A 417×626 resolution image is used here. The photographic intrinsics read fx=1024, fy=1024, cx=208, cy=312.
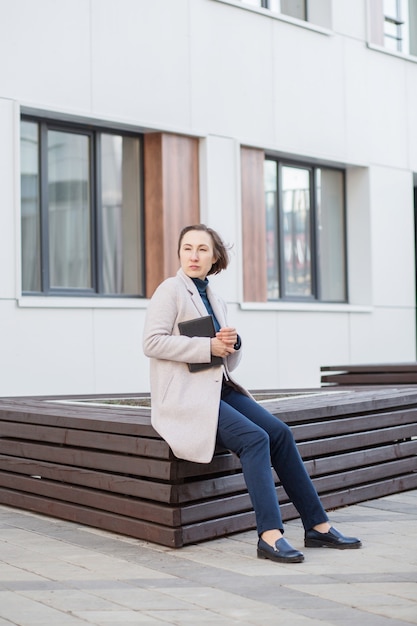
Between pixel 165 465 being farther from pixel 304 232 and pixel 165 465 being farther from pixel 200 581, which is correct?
pixel 304 232

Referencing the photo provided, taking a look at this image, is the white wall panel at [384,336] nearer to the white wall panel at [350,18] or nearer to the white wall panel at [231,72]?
the white wall panel at [231,72]

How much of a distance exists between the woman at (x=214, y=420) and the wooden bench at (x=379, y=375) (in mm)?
5168

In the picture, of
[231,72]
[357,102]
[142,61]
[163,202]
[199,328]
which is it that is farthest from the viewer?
[357,102]

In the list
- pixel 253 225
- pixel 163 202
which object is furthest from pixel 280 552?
pixel 253 225

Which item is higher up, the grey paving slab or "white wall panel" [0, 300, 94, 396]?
"white wall panel" [0, 300, 94, 396]

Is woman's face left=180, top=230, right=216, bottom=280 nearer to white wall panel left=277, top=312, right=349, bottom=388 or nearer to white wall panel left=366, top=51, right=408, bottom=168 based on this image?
white wall panel left=277, top=312, right=349, bottom=388

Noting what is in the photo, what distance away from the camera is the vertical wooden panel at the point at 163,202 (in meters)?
11.6

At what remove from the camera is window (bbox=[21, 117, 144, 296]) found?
35.6ft

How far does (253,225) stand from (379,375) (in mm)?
2921

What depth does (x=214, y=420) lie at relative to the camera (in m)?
5.58

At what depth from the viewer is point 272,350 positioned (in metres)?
12.9

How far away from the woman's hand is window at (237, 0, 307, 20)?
8.78m

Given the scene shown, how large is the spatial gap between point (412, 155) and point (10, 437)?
9817 millimetres

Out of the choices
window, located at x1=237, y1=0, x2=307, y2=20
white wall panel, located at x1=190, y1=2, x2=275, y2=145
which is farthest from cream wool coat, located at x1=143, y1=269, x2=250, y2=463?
window, located at x1=237, y1=0, x2=307, y2=20
